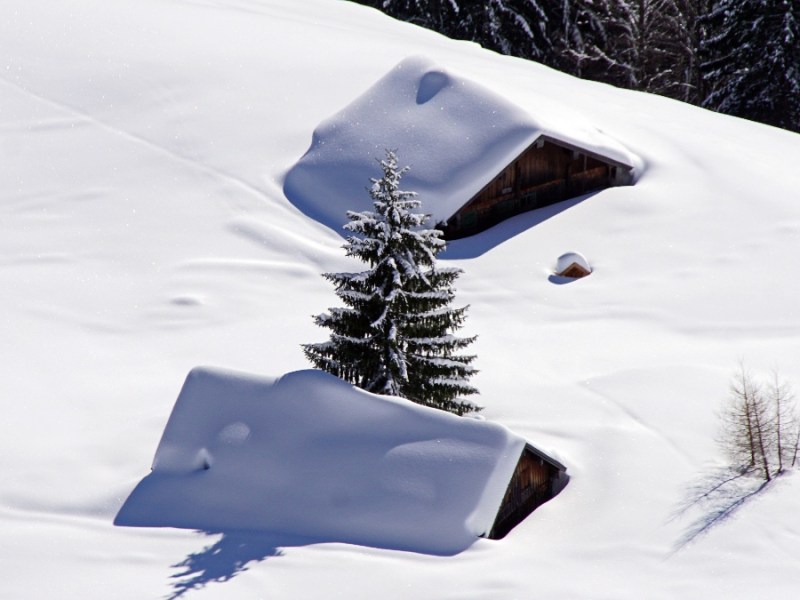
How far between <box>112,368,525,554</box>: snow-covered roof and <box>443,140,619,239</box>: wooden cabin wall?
11900 mm

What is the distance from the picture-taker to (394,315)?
1998 cm

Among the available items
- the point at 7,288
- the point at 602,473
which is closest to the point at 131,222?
the point at 7,288

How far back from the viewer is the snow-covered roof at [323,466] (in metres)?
17.6

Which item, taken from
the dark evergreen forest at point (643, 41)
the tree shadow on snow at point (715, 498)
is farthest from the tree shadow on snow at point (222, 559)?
the dark evergreen forest at point (643, 41)

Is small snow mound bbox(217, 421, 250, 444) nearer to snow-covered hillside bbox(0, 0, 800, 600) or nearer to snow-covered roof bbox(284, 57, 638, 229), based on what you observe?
snow-covered hillside bbox(0, 0, 800, 600)

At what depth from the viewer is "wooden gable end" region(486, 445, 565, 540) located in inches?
724

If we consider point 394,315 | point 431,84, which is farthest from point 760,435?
point 431,84

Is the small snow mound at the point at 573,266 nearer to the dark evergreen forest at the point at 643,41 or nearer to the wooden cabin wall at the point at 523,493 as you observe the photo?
the wooden cabin wall at the point at 523,493

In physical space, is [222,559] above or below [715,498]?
above

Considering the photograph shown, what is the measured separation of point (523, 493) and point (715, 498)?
2970 millimetres

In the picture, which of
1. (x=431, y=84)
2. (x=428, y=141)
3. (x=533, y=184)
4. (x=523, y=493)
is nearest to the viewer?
(x=523, y=493)

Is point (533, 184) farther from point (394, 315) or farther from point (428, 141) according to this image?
point (394, 315)

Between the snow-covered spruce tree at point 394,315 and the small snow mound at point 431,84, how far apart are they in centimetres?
1249

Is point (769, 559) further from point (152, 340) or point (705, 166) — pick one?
point (705, 166)
